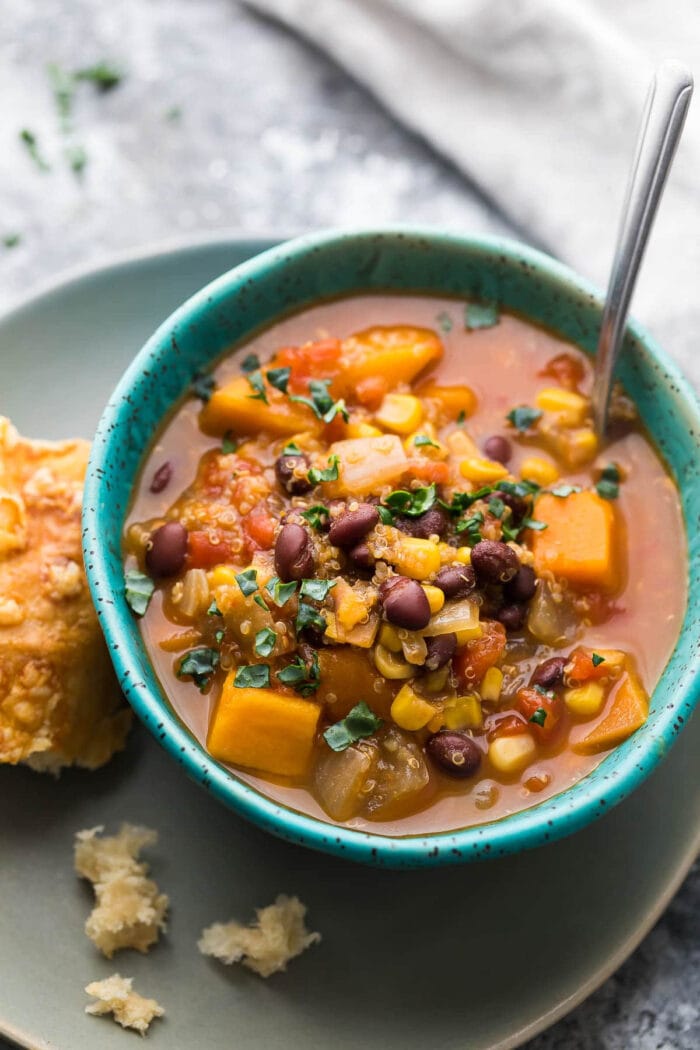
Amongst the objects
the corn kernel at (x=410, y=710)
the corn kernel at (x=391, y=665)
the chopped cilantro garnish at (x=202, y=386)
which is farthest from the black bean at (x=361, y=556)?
the chopped cilantro garnish at (x=202, y=386)

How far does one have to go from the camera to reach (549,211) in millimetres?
4707

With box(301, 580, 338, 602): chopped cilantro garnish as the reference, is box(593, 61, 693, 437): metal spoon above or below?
above

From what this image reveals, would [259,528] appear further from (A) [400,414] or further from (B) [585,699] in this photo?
(B) [585,699]

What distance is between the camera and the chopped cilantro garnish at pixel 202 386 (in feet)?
11.9

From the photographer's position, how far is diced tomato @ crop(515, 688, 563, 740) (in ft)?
10.6

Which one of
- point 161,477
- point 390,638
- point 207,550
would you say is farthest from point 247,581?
point 161,477

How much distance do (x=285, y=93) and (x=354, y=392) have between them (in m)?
2.03

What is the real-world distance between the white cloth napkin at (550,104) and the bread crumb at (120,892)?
9.16 ft

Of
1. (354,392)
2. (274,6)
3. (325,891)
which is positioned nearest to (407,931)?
(325,891)

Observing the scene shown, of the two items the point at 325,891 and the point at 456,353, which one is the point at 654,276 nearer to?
the point at 456,353

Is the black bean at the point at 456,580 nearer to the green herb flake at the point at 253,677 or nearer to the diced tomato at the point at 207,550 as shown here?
the green herb flake at the point at 253,677

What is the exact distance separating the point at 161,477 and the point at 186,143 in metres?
A: 2.00

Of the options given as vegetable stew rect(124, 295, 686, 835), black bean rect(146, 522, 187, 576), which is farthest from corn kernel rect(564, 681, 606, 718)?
black bean rect(146, 522, 187, 576)

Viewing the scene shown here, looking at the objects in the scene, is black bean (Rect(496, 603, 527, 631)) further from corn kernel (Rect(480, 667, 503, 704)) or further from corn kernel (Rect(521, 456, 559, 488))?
corn kernel (Rect(521, 456, 559, 488))
